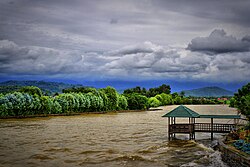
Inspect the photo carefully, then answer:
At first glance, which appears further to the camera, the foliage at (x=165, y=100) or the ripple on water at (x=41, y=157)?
the foliage at (x=165, y=100)

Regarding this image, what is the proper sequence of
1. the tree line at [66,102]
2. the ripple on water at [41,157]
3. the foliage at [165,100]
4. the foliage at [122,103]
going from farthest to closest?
the foliage at [165,100], the foliage at [122,103], the tree line at [66,102], the ripple on water at [41,157]

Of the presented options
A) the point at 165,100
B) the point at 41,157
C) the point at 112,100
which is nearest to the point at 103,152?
the point at 41,157

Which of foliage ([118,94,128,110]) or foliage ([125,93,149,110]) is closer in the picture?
foliage ([118,94,128,110])

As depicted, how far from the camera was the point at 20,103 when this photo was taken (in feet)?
191

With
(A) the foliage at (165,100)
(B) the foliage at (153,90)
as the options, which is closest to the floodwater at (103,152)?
(A) the foliage at (165,100)

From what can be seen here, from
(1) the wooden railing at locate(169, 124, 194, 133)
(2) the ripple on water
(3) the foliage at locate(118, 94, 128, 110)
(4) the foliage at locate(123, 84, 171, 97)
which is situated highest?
(4) the foliage at locate(123, 84, 171, 97)

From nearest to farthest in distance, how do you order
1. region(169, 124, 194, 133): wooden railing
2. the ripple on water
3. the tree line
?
the ripple on water < region(169, 124, 194, 133): wooden railing < the tree line

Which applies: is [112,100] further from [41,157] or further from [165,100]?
[41,157]

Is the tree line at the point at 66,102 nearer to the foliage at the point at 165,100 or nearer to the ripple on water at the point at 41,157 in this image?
the ripple on water at the point at 41,157

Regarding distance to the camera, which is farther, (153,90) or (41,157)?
(153,90)

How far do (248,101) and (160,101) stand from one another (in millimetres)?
114577

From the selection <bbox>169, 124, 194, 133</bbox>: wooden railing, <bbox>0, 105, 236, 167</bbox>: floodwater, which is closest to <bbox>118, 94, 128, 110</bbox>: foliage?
<bbox>0, 105, 236, 167</bbox>: floodwater

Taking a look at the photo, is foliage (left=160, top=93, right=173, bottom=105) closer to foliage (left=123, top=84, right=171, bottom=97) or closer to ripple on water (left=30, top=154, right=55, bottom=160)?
foliage (left=123, top=84, right=171, bottom=97)

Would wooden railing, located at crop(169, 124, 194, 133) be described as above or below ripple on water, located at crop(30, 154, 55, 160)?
above
